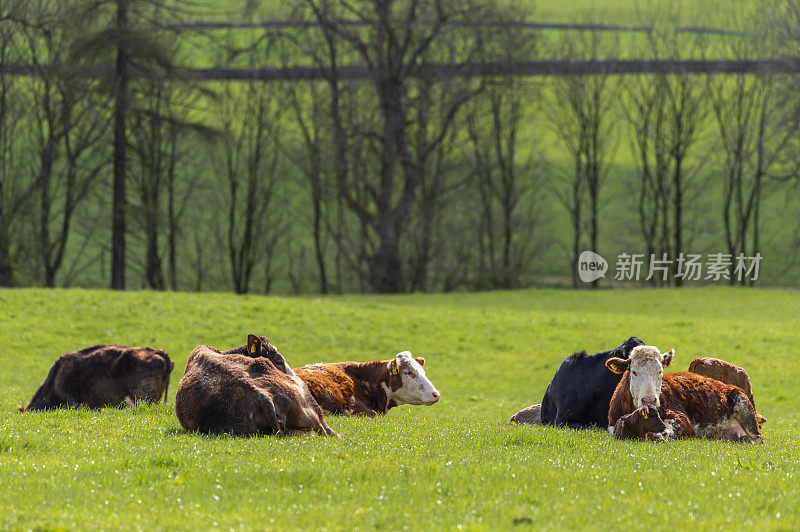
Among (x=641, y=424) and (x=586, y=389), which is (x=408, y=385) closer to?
(x=586, y=389)

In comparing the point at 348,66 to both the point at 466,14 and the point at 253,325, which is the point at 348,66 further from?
the point at 253,325

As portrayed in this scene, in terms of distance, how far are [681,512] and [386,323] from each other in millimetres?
23197

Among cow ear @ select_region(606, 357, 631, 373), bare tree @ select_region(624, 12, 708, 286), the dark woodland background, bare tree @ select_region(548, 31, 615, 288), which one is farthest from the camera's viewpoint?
bare tree @ select_region(548, 31, 615, 288)

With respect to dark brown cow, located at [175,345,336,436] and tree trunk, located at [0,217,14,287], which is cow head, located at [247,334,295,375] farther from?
tree trunk, located at [0,217,14,287]

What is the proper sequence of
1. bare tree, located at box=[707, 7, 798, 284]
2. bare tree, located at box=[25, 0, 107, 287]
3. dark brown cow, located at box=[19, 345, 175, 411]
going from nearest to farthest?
dark brown cow, located at box=[19, 345, 175, 411], bare tree, located at box=[25, 0, 107, 287], bare tree, located at box=[707, 7, 798, 284]

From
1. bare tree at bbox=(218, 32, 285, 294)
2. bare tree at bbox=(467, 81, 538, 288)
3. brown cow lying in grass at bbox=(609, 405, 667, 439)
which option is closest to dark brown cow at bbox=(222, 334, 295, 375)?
brown cow lying in grass at bbox=(609, 405, 667, 439)

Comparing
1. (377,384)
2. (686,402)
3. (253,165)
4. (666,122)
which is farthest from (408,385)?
(666,122)

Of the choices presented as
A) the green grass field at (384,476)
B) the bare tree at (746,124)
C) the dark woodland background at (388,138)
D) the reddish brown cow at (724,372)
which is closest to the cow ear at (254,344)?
the green grass field at (384,476)

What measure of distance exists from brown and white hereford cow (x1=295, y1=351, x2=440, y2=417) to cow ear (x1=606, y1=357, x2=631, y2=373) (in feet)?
11.1

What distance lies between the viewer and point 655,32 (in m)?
63.6

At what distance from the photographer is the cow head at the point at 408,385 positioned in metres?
14.5

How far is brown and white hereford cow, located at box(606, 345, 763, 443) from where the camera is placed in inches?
434

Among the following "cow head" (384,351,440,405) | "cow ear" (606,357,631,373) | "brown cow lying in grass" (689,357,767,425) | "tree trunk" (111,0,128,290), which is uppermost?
"tree trunk" (111,0,128,290)

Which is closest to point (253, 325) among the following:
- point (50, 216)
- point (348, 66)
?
point (50, 216)
